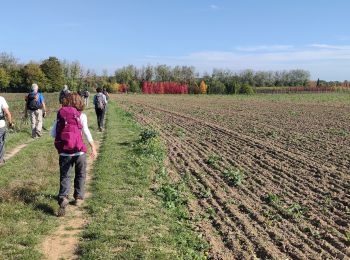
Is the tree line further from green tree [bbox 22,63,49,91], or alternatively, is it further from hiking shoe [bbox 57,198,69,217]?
hiking shoe [bbox 57,198,69,217]

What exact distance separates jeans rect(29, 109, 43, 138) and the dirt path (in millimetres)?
8971

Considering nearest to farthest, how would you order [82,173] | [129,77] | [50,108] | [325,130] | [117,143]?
[82,173] → [117,143] → [325,130] → [50,108] → [129,77]

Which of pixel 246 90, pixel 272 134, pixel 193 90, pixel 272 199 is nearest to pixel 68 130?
pixel 272 199

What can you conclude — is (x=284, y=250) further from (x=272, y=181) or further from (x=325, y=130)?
(x=325, y=130)

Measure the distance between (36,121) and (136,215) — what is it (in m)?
10.2

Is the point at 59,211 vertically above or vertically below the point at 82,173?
below

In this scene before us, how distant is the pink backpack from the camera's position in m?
6.80

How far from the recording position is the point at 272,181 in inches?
392

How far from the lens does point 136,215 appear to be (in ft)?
22.7

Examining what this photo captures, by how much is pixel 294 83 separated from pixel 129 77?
59.6m

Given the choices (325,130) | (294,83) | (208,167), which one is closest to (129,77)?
(294,83)

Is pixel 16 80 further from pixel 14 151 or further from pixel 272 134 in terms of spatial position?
pixel 14 151

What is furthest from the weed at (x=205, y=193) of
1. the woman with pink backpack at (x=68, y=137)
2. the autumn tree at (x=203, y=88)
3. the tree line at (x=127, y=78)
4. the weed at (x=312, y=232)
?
the autumn tree at (x=203, y=88)

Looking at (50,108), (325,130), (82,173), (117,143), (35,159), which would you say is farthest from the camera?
(50,108)
